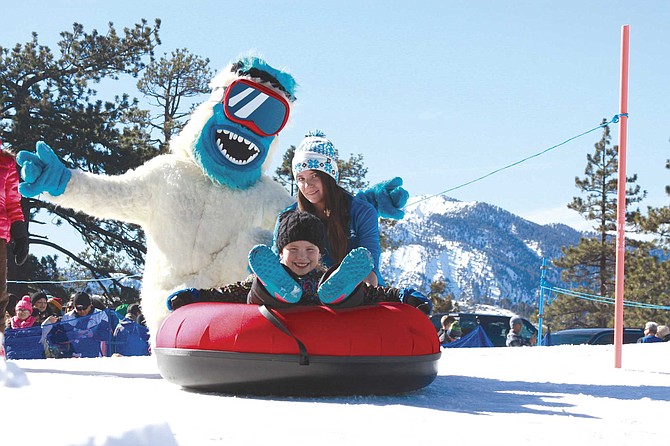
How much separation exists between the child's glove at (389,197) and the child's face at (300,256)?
57.6 inches

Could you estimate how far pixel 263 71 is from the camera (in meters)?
4.77

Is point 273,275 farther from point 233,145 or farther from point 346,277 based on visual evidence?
point 233,145

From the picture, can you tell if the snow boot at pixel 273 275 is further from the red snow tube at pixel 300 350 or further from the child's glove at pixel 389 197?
the child's glove at pixel 389 197

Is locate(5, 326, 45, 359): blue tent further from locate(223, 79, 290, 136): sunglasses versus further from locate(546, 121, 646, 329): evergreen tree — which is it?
locate(546, 121, 646, 329): evergreen tree

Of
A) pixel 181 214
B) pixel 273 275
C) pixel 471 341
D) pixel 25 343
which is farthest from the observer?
pixel 471 341

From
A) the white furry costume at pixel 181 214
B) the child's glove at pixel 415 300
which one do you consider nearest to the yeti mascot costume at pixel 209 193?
the white furry costume at pixel 181 214

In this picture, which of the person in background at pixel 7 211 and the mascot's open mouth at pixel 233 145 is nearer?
the person in background at pixel 7 211

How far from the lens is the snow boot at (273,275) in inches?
116

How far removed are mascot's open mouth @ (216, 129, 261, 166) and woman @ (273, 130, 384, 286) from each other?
701mm

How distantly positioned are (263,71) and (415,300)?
76.7 inches

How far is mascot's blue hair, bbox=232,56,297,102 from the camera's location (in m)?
4.75

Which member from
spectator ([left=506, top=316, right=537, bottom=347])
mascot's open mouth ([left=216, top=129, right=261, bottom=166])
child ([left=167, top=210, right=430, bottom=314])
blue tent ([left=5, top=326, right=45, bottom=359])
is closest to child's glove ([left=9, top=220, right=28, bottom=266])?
mascot's open mouth ([left=216, top=129, right=261, bottom=166])

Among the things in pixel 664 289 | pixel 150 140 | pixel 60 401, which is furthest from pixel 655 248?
pixel 60 401

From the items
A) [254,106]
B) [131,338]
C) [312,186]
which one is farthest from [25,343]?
[312,186]
